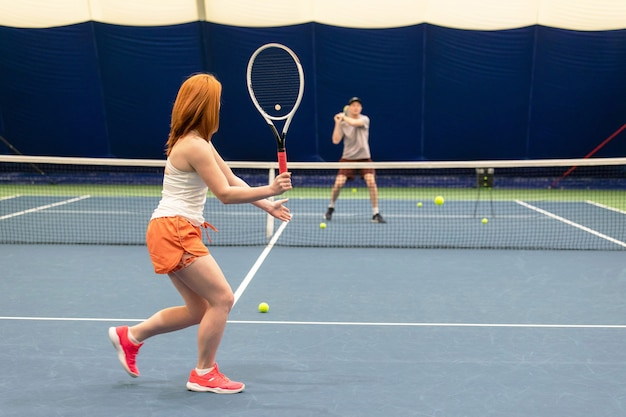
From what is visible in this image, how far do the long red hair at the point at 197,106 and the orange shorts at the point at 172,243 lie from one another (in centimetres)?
40

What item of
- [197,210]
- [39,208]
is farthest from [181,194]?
[39,208]

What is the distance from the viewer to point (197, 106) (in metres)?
3.02

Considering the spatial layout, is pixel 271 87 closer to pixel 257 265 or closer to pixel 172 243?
pixel 172 243

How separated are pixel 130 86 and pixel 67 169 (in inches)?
99.4

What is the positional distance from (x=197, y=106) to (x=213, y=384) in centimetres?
132

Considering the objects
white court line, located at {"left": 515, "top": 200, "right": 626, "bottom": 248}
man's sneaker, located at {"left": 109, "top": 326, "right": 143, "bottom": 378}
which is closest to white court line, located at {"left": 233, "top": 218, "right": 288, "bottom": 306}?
man's sneaker, located at {"left": 109, "top": 326, "right": 143, "bottom": 378}

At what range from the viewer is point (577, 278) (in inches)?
223

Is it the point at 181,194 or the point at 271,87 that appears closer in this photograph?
the point at 181,194

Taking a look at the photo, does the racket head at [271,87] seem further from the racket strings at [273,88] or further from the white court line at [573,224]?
the white court line at [573,224]

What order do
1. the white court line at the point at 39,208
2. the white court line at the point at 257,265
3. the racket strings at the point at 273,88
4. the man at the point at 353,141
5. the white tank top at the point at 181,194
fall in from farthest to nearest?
the white court line at the point at 39,208 → the man at the point at 353,141 → the white court line at the point at 257,265 → the racket strings at the point at 273,88 → the white tank top at the point at 181,194

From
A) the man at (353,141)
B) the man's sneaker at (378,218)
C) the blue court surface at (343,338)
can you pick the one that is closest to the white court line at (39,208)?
the blue court surface at (343,338)

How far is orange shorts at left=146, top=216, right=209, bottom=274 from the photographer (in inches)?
121

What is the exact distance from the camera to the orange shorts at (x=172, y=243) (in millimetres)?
3064

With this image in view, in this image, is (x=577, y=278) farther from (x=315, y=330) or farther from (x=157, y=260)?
(x=157, y=260)
